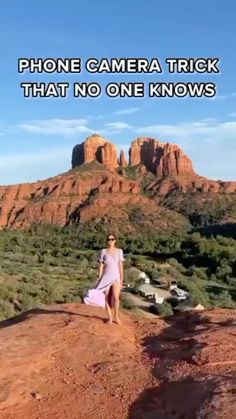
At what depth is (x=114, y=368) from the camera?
725cm

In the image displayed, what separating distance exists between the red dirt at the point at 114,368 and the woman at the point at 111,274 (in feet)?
1.17

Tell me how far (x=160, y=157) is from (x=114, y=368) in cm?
11417

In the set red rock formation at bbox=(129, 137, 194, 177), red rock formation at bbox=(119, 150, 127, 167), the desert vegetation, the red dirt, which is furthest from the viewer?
red rock formation at bbox=(119, 150, 127, 167)

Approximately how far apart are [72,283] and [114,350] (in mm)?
26182

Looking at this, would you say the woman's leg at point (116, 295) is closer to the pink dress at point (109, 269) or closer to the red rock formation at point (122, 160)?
the pink dress at point (109, 269)

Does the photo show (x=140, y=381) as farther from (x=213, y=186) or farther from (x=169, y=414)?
(x=213, y=186)

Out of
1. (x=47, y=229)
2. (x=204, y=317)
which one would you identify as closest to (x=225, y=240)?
(x=47, y=229)

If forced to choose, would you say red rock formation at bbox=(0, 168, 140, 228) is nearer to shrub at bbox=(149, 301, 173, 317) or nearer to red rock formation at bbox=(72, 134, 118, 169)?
red rock formation at bbox=(72, 134, 118, 169)

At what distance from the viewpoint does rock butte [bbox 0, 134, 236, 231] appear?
98312 mm

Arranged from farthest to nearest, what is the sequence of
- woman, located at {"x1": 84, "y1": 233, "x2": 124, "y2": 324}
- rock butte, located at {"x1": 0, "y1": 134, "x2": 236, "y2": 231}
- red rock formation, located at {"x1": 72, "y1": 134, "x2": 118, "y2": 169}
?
1. red rock formation, located at {"x1": 72, "y1": 134, "x2": 118, "y2": 169}
2. rock butte, located at {"x1": 0, "y1": 134, "x2": 236, "y2": 231}
3. woman, located at {"x1": 84, "y1": 233, "x2": 124, "y2": 324}

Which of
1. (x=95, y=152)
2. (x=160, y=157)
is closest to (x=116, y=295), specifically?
(x=160, y=157)

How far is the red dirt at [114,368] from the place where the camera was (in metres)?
6.13

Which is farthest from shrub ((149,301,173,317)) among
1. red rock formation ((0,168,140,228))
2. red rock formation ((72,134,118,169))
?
red rock formation ((72,134,118,169))

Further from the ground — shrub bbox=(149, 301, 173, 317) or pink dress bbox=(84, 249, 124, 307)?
pink dress bbox=(84, 249, 124, 307)
